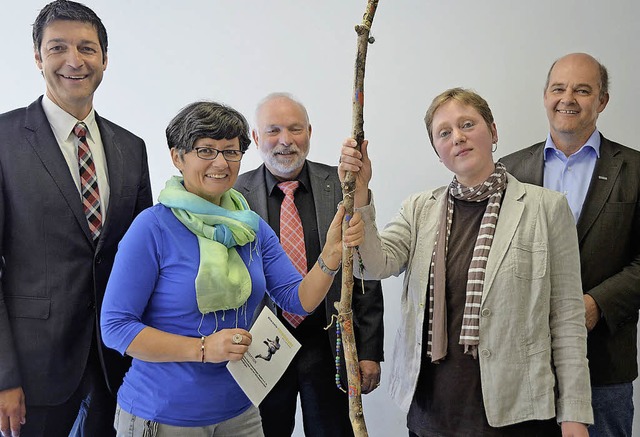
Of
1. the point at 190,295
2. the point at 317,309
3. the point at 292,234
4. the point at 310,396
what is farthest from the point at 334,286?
the point at 190,295

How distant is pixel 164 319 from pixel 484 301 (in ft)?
2.54

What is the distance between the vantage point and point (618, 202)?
195cm

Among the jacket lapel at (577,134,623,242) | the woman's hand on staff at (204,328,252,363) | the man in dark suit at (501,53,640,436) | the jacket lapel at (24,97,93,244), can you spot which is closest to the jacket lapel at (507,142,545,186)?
the man in dark suit at (501,53,640,436)

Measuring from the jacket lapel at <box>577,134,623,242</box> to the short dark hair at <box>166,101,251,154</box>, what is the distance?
112 centimetres

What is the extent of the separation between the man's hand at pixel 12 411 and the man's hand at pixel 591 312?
1606mm

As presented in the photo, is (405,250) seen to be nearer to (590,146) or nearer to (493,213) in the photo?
(493,213)

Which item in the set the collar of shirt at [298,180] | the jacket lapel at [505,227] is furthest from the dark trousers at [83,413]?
the jacket lapel at [505,227]

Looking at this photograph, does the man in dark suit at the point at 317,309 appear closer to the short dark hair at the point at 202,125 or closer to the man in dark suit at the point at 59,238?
the man in dark suit at the point at 59,238

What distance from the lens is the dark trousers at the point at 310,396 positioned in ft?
6.75

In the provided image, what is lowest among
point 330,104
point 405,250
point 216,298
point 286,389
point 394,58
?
point 286,389

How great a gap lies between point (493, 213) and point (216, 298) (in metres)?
0.73

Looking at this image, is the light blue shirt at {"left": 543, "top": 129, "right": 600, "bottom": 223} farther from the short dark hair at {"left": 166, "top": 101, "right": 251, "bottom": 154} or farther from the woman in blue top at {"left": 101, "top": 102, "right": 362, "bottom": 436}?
the short dark hair at {"left": 166, "top": 101, "right": 251, "bottom": 154}

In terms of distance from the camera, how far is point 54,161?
5.70 feet

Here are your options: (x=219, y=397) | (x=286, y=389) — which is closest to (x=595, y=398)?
(x=286, y=389)
